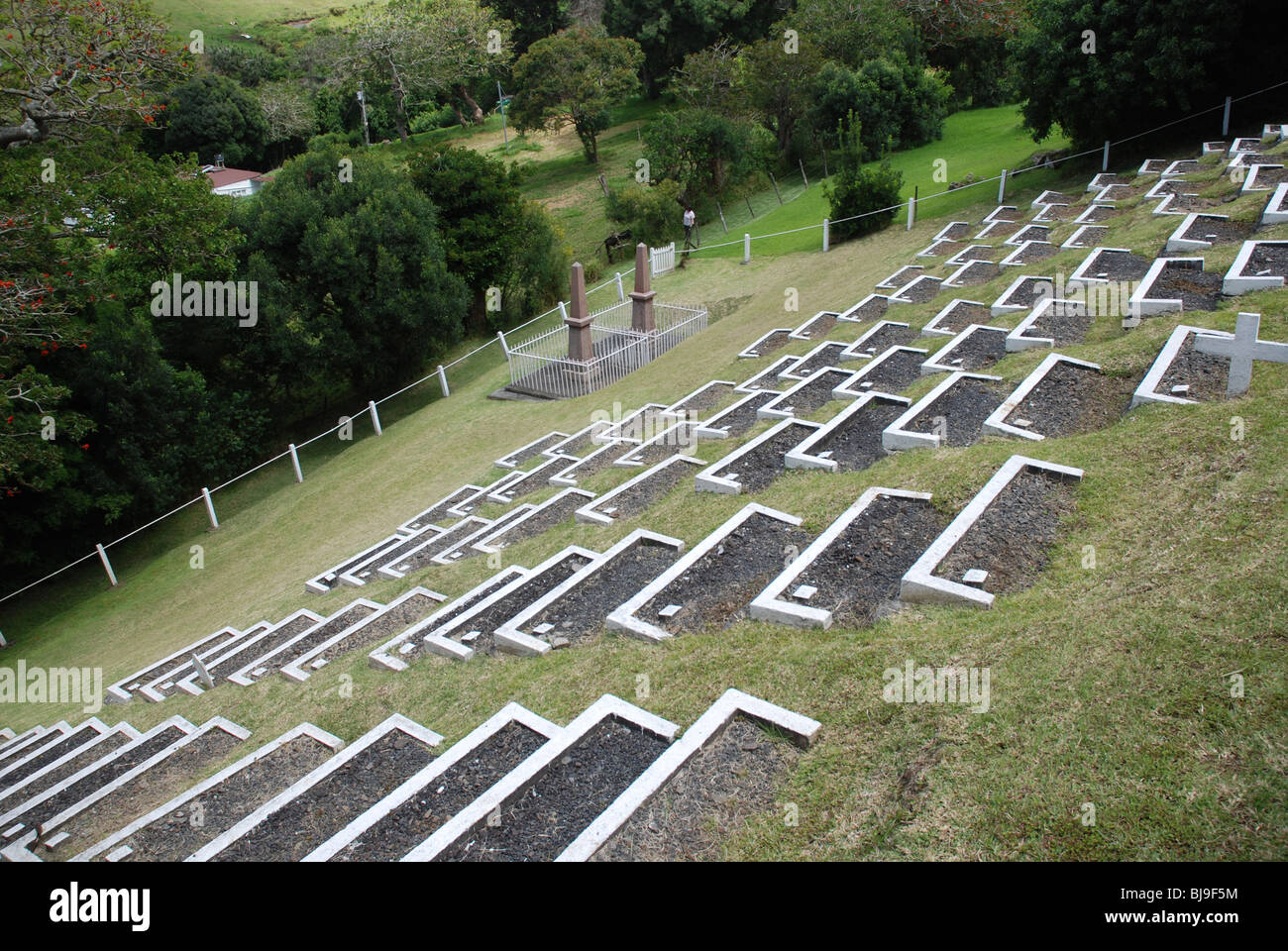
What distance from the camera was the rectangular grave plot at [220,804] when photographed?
580 cm

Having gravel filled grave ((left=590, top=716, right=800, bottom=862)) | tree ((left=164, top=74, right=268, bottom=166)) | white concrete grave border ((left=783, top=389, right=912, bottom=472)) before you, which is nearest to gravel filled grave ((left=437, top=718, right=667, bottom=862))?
gravel filled grave ((left=590, top=716, right=800, bottom=862))

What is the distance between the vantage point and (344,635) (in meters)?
9.36

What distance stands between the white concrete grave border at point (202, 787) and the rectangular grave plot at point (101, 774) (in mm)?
1596

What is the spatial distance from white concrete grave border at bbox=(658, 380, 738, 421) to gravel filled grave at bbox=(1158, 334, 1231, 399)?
7028 mm

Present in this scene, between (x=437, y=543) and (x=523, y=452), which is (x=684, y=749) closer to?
(x=437, y=543)

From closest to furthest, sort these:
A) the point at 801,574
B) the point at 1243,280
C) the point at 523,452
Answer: the point at 801,574, the point at 1243,280, the point at 523,452

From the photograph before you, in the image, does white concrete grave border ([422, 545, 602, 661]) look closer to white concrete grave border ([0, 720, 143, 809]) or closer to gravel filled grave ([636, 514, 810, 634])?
gravel filled grave ([636, 514, 810, 634])

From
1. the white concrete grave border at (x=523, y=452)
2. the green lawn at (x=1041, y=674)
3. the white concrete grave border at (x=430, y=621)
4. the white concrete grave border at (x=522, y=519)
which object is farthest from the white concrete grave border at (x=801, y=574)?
the white concrete grave border at (x=523, y=452)

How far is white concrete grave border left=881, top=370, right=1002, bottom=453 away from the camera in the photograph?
28.1 ft

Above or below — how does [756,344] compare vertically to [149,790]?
above

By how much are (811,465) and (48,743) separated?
9556 millimetres

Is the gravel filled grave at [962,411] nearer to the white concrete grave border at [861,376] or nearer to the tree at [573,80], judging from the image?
the white concrete grave border at [861,376]

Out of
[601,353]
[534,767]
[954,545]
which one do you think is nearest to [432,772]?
[534,767]

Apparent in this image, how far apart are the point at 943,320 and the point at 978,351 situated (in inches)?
90.1
